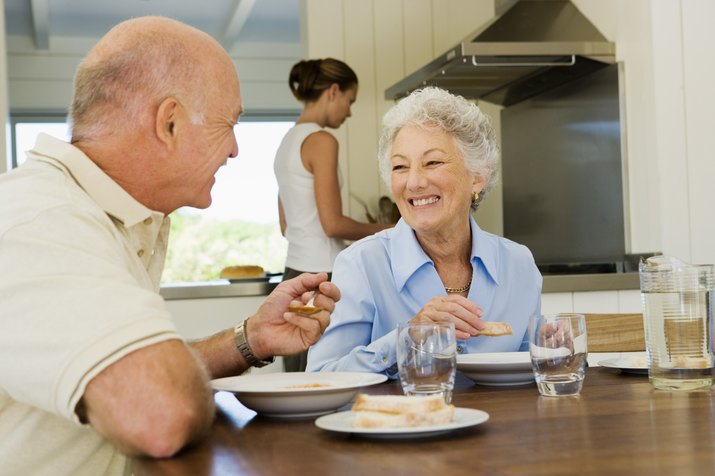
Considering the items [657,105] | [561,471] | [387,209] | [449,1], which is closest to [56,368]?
[561,471]

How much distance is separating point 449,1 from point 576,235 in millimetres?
1576

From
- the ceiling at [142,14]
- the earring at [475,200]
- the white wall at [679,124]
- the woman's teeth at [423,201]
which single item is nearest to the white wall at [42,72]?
the ceiling at [142,14]

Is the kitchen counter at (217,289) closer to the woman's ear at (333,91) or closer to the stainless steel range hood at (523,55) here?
the woman's ear at (333,91)

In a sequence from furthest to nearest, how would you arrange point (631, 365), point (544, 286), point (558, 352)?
1. point (544, 286)
2. point (631, 365)
3. point (558, 352)

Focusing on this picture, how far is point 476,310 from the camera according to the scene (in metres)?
1.55

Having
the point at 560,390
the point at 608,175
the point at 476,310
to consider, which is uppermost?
the point at 608,175

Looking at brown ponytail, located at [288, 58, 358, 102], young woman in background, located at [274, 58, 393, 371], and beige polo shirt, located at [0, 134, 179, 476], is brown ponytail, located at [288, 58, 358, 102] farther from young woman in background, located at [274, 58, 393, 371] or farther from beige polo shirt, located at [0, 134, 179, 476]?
beige polo shirt, located at [0, 134, 179, 476]

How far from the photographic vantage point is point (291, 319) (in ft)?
4.97

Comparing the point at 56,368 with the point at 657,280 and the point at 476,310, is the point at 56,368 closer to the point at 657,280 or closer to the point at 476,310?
the point at 476,310

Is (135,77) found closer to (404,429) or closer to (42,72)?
(404,429)

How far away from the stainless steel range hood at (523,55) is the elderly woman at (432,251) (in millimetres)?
1379

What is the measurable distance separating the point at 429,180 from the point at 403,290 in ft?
0.92

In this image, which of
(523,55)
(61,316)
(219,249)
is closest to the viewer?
(61,316)

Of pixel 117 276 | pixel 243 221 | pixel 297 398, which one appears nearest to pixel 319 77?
pixel 297 398
